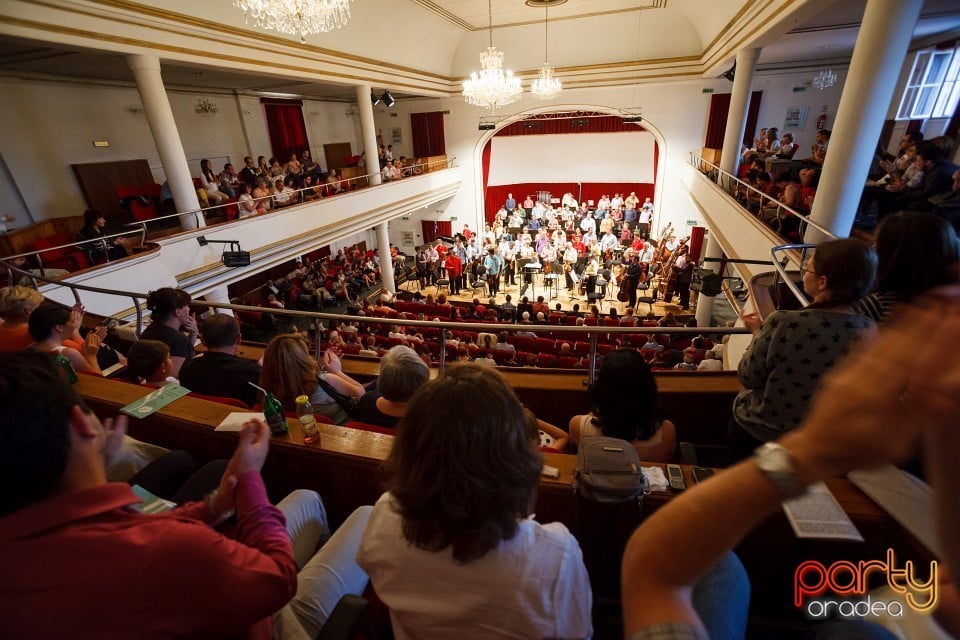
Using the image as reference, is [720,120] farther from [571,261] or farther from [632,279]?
[632,279]

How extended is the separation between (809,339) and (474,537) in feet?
4.68

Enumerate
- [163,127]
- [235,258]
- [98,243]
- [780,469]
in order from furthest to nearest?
[235,258] → [163,127] → [98,243] → [780,469]

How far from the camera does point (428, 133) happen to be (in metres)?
17.0

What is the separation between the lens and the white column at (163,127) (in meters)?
6.20

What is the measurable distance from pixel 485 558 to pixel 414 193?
1431cm

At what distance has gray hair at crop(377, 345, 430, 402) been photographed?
2082 mm

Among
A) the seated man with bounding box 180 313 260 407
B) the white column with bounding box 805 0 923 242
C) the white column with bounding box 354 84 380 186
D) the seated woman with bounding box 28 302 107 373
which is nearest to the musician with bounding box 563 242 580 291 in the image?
the white column with bounding box 354 84 380 186

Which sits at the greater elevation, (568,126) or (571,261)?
(568,126)

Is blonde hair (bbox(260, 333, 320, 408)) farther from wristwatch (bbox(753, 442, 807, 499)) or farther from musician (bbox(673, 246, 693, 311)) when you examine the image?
musician (bbox(673, 246, 693, 311))

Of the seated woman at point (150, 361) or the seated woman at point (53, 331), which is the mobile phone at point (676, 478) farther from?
the seated woman at point (53, 331)

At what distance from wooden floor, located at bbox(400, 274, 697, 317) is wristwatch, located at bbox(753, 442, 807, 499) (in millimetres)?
11417

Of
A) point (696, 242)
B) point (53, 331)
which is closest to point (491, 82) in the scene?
point (696, 242)

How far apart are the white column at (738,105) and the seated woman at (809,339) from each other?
29.6 ft

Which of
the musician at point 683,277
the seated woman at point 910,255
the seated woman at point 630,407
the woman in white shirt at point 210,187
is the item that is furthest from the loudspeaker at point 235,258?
the musician at point 683,277
